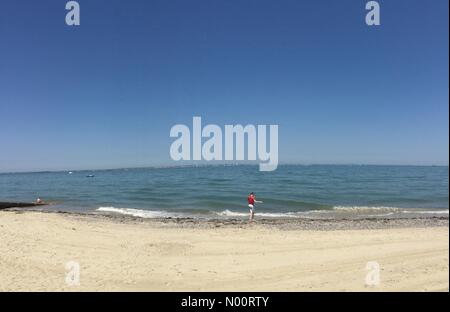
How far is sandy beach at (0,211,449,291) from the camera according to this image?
8.98m

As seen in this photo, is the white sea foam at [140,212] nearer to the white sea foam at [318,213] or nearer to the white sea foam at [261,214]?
the white sea foam at [318,213]

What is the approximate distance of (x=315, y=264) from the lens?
34.7 feet

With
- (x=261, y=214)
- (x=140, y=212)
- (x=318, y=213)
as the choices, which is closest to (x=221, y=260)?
(x=261, y=214)

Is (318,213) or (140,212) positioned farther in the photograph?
(140,212)

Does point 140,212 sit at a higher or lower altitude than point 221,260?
lower

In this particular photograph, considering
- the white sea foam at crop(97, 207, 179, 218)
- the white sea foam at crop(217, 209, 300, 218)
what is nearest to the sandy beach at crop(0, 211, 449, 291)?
the white sea foam at crop(217, 209, 300, 218)

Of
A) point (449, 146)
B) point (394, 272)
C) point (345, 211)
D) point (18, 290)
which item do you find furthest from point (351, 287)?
point (345, 211)

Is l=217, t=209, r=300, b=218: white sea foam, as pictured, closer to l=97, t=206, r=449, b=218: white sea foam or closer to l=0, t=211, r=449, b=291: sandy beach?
l=97, t=206, r=449, b=218: white sea foam

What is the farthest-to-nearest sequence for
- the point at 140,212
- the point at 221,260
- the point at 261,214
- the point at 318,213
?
the point at 140,212
the point at 318,213
the point at 261,214
the point at 221,260

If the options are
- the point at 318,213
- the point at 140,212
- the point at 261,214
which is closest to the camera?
the point at 261,214

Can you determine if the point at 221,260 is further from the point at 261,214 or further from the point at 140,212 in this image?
the point at 140,212

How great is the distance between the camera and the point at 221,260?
37.9ft
